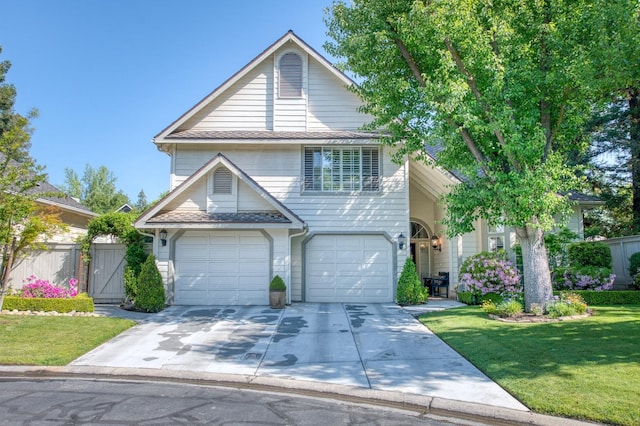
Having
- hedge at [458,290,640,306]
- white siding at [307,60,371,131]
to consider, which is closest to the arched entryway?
white siding at [307,60,371,131]

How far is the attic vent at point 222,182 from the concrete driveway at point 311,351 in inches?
152

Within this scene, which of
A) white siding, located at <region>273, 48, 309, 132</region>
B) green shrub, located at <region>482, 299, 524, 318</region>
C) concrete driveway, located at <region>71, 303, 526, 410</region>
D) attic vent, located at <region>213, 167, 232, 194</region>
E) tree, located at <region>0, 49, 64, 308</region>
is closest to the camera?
concrete driveway, located at <region>71, 303, 526, 410</region>

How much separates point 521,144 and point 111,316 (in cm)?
1126

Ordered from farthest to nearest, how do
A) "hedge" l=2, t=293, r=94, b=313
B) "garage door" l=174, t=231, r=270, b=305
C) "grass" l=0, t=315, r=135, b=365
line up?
"garage door" l=174, t=231, r=270, b=305 → "hedge" l=2, t=293, r=94, b=313 → "grass" l=0, t=315, r=135, b=365

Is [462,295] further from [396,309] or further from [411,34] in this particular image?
[411,34]

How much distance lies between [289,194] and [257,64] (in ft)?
16.2

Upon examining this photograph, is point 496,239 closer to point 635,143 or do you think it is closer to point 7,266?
point 635,143

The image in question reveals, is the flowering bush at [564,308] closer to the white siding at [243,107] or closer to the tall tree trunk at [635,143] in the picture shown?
the white siding at [243,107]

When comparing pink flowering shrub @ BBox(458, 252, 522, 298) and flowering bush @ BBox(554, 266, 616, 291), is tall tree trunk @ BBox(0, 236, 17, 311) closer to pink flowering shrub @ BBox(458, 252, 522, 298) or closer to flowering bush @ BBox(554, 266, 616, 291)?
pink flowering shrub @ BBox(458, 252, 522, 298)

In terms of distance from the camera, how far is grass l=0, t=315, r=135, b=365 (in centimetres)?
743

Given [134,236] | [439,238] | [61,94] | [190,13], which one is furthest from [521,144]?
[61,94]

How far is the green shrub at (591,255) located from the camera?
1421 cm

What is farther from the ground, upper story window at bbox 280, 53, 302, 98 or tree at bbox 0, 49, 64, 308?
upper story window at bbox 280, 53, 302, 98

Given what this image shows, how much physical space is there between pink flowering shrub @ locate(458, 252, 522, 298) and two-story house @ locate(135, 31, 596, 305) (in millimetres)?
1429
